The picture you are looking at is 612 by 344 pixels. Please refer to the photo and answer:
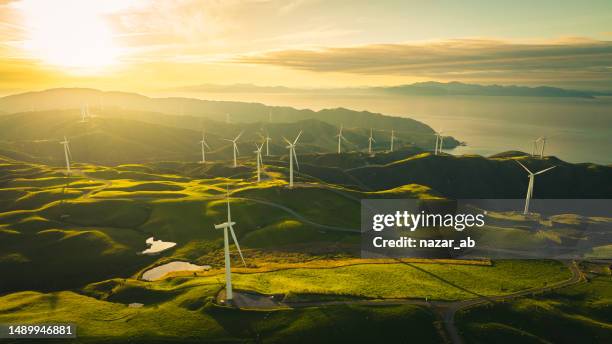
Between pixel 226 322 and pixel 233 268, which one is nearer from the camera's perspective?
pixel 226 322

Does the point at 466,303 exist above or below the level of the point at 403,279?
above

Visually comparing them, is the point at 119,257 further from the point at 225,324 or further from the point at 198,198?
the point at 225,324

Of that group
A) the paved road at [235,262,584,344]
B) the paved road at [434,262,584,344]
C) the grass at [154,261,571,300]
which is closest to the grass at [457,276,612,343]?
the paved road at [434,262,584,344]

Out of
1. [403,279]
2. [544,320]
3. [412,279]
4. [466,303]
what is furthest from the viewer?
[412,279]

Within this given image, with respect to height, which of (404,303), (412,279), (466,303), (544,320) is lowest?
(412,279)

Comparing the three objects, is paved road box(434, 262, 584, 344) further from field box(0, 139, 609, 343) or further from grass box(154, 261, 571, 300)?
grass box(154, 261, 571, 300)

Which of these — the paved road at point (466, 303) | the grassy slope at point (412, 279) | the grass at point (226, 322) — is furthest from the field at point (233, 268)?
the paved road at point (466, 303)

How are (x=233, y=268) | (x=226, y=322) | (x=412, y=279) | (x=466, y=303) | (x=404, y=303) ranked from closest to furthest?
(x=226, y=322) → (x=404, y=303) → (x=466, y=303) → (x=412, y=279) → (x=233, y=268)

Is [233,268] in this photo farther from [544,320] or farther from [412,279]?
[544,320]

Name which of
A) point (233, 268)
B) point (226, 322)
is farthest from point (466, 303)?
point (233, 268)
